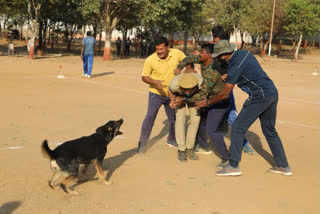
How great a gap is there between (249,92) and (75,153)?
261 cm

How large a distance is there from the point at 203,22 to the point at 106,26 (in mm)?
21681

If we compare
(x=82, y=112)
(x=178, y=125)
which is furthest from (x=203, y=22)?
(x=178, y=125)

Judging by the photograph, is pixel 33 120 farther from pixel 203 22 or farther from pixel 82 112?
pixel 203 22

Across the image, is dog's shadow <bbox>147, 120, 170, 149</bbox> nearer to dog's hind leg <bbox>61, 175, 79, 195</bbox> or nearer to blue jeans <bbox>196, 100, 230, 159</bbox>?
blue jeans <bbox>196, 100, 230, 159</bbox>

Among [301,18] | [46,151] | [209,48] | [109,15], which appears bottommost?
[46,151]

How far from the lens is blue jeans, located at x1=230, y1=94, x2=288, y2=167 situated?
525 cm

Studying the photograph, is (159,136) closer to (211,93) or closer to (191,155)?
(191,155)

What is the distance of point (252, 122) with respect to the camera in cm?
539

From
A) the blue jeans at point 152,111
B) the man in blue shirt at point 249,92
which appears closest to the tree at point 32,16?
the blue jeans at point 152,111

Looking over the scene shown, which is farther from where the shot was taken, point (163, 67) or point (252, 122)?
point (163, 67)

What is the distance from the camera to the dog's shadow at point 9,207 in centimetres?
412

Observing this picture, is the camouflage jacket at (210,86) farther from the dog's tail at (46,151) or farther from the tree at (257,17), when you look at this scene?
the tree at (257,17)

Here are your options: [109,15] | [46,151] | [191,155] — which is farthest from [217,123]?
[109,15]

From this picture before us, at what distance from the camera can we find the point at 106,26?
29.0 metres
